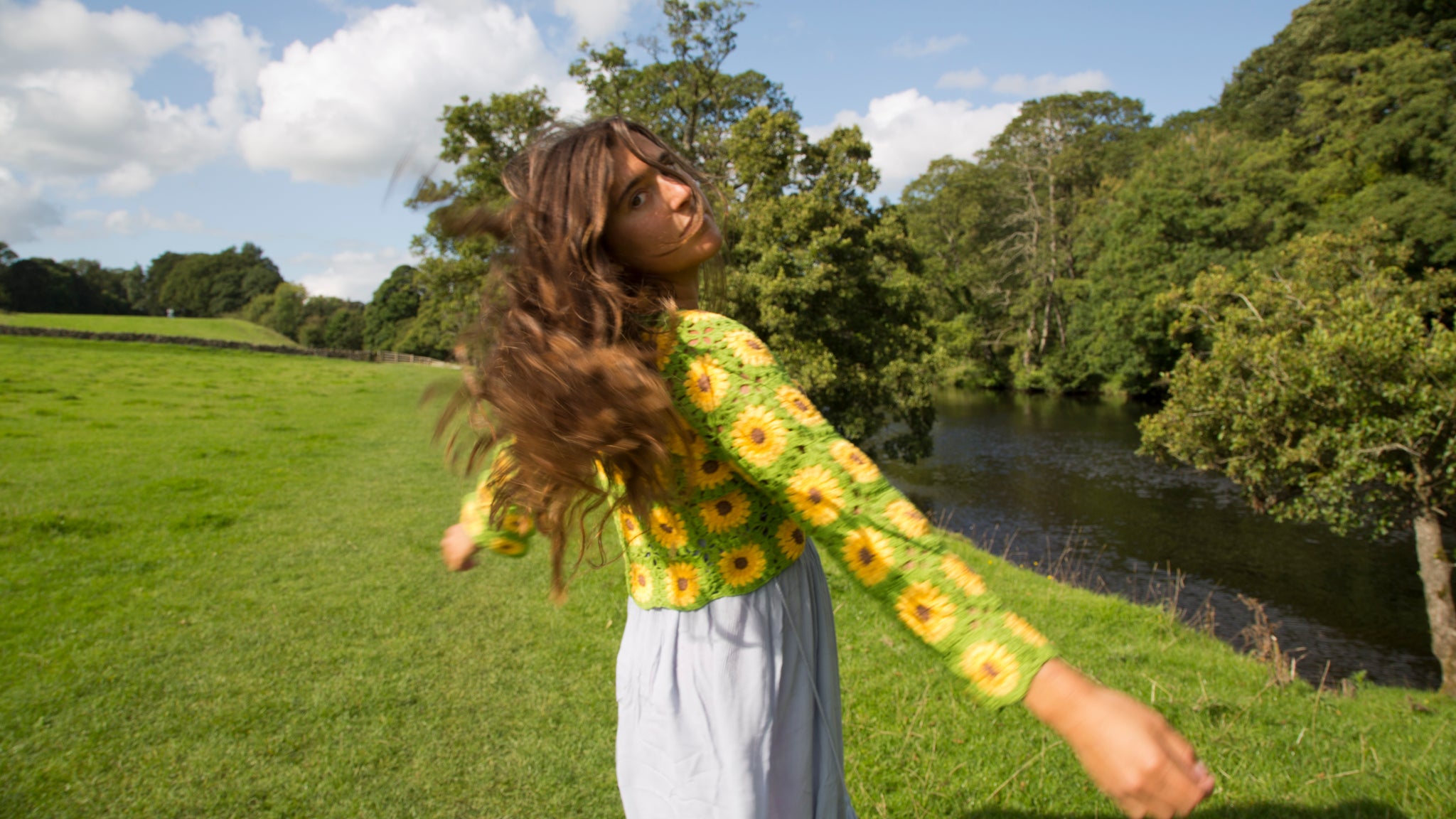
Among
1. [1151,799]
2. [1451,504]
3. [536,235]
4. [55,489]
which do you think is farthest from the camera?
[1451,504]

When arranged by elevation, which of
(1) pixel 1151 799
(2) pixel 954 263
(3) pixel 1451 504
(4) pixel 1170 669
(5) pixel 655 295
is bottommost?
(4) pixel 1170 669

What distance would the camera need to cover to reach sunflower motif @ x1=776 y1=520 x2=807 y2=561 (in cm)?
123

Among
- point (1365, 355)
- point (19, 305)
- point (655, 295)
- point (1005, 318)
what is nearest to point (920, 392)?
point (1365, 355)

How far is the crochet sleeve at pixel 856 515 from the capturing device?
2.99 feet

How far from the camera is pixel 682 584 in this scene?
1.22 metres

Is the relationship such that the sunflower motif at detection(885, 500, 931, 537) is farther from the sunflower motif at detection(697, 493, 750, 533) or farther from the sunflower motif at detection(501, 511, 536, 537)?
the sunflower motif at detection(501, 511, 536, 537)

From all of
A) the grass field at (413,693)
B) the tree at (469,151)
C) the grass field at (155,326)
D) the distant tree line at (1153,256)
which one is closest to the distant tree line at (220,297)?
the grass field at (155,326)

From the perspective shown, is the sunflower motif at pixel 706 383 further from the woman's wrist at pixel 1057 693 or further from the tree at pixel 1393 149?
the tree at pixel 1393 149

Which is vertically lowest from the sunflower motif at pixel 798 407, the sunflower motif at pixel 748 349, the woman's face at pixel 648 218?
the sunflower motif at pixel 798 407

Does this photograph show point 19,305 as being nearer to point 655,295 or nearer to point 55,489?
point 55,489

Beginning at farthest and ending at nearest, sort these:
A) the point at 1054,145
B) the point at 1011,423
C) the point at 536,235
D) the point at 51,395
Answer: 1. the point at 1054,145
2. the point at 1011,423
3. the point at 51,395
4. the point at 536,235

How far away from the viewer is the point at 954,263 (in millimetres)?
45844

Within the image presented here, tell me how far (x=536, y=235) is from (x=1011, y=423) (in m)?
33.4

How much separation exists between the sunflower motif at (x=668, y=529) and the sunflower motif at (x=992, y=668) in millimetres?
474
